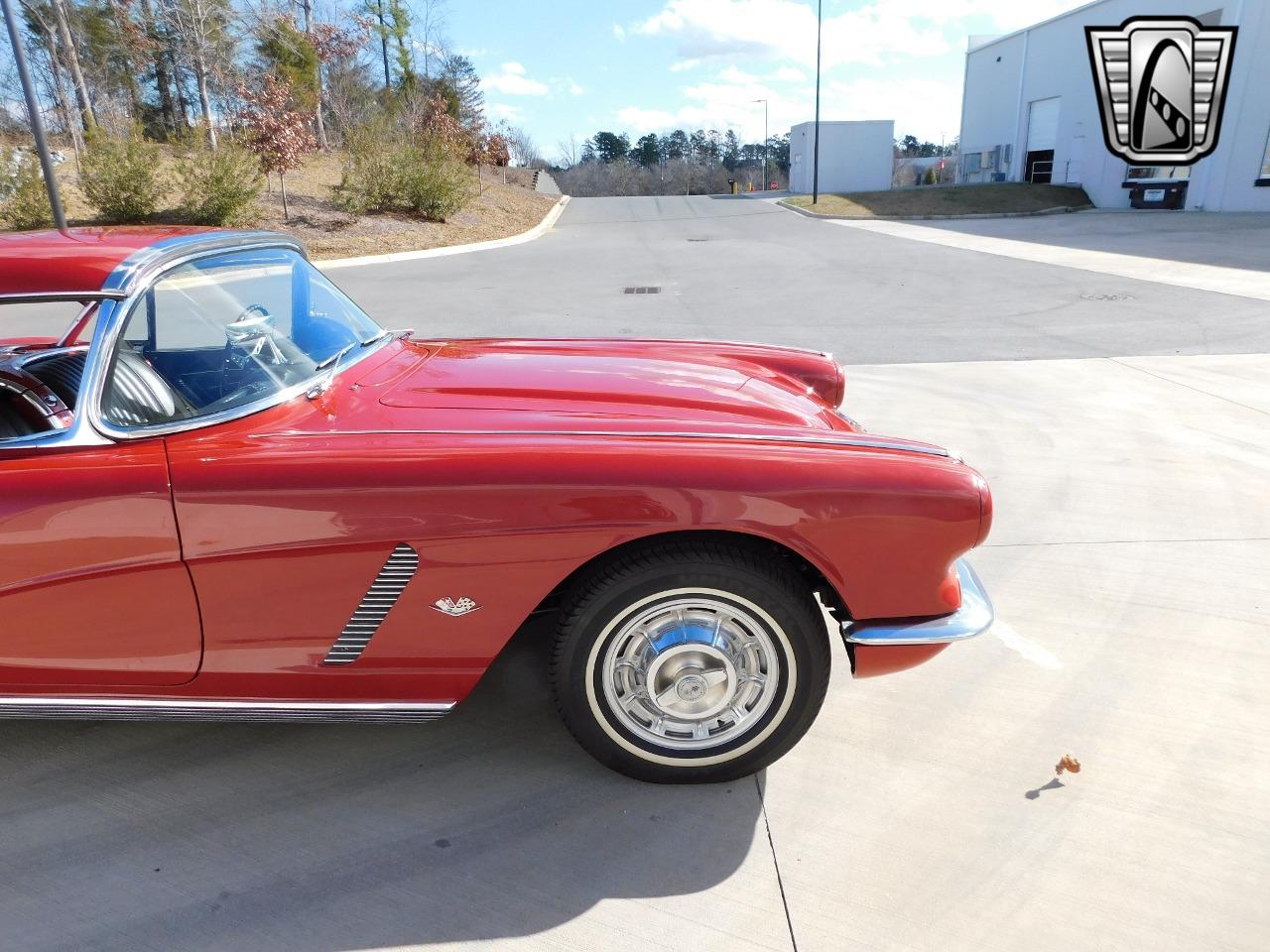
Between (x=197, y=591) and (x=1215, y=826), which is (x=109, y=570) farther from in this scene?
(x=1215, y=826)

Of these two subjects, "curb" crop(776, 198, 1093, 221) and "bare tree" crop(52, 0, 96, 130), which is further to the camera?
"curb" crop(776, 198, 1093, 221)

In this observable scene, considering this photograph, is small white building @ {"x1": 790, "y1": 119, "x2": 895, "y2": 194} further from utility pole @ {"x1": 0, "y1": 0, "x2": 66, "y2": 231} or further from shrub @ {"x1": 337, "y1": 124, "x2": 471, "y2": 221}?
utility pole @ {"x1": 0, "y1": 0, "x2": 66, "y2": 231}

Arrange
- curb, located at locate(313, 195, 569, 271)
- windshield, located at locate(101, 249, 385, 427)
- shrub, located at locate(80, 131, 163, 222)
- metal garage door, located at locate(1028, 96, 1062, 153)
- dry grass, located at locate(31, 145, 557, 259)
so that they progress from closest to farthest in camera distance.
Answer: windshield, located at locate(101, 249, 385, 427) < curb, located at locate(313, 195, 569, 271) < shrub, located at locate(80, 131, 163, 222) < dry grass, located at locate(31, 145, 557, 259) < metal garage door, located at locate(1028, 96, 1062, 153)

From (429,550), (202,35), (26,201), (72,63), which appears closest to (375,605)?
(429,550)

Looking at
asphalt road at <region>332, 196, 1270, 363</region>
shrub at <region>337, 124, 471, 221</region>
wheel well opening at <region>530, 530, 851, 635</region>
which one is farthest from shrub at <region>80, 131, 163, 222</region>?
wheel well opening at <region>530, 530, 851, 635</region>

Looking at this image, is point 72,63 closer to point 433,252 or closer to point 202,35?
point 202,35

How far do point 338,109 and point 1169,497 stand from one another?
33.3 m

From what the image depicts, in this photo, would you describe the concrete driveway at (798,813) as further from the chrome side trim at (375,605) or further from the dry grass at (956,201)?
the dry grass at (956,201)

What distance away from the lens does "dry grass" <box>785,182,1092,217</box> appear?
2948 cm

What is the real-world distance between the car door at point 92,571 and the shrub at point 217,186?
59.3 ft

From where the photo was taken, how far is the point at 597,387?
275cm

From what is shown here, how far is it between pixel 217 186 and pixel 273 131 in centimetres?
228

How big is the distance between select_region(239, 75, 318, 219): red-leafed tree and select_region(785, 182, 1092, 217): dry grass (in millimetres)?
17268

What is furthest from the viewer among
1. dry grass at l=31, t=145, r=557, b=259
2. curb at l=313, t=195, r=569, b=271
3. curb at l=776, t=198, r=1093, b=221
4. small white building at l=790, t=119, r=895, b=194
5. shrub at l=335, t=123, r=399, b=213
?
small white building at l=790, t=119, r=895, b=194
